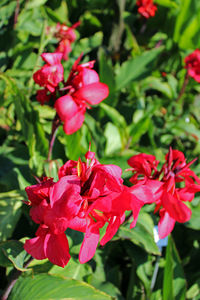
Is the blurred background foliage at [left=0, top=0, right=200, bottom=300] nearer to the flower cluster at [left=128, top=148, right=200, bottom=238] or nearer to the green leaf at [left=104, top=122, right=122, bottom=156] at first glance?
the green leaf at [left=104, top=122, right=122, bottom=156]

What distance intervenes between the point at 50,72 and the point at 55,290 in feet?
1.76

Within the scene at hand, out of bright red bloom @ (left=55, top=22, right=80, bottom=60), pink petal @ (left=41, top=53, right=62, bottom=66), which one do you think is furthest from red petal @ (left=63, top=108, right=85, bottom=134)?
bright red bloom @ (left=55, top=22, right=80, bottom=60)

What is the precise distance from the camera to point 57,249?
0.53 meters

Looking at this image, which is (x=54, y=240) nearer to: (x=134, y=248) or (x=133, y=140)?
(x=134, y=248)

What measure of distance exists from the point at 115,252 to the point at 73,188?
33.6 inches

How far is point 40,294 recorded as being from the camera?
73 centimetres

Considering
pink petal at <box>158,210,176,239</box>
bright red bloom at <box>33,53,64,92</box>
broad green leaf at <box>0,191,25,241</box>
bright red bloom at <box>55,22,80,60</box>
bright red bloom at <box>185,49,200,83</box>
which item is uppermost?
bright red bloom at <box>33,53,64,92</box>

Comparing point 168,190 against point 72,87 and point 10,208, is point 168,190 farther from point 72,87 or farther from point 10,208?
point 10,208

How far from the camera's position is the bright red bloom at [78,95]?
779 millimetres

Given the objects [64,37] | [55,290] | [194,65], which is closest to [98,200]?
[55,290]

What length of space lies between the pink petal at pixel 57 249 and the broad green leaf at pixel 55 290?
23 cm

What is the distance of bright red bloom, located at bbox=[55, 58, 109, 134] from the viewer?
78 centimetres

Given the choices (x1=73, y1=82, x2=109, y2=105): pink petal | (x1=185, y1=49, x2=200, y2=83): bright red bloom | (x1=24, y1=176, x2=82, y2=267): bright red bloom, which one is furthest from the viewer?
(x1=185, y1=49, x2=200, y2=83): bright red bloom

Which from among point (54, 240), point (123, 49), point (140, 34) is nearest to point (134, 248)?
point (54, 240)
